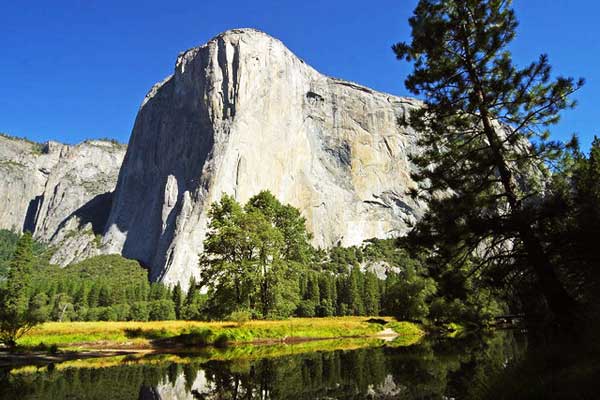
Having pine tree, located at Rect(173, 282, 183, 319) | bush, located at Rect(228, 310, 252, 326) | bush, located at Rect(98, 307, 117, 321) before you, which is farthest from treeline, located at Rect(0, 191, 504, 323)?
pine tree, located at Rect(173, 282, 183, 319)

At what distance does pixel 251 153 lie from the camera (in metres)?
139

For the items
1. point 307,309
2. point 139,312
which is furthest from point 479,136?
point 139,312

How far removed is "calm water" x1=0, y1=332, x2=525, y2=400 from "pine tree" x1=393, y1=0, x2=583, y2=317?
3.59 metres

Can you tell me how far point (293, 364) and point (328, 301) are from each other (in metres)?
69.6

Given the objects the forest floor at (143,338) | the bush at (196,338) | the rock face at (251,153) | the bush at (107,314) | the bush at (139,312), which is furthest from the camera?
the rock face at (251,153)

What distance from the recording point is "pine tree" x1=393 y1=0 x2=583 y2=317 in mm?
12273

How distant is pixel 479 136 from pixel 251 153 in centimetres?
12736

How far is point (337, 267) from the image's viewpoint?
138 meters

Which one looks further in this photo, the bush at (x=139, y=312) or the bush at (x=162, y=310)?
the bush at (x=139, y=312)

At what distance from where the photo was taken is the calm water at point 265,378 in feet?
42.7

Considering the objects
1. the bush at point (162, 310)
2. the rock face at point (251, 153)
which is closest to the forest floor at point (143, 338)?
the bush at point (162, 310)

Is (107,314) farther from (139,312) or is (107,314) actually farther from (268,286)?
(268,286)

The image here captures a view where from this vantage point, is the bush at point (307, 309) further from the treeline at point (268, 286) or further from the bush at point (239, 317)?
the bush at point (239, 317)

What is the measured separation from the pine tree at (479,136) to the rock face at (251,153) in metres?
113
